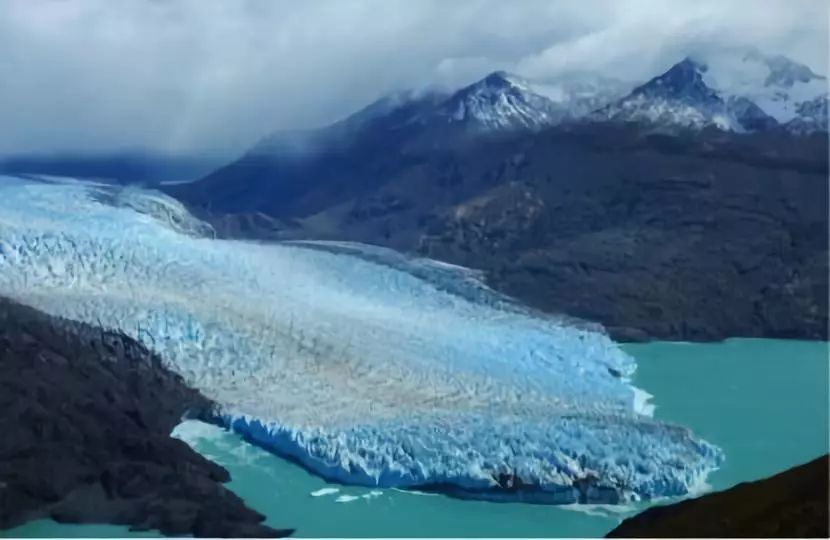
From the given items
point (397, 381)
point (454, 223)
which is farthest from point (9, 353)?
point (454, 223)

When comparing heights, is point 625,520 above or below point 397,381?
below

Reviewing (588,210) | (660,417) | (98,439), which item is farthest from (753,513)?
(98,439)

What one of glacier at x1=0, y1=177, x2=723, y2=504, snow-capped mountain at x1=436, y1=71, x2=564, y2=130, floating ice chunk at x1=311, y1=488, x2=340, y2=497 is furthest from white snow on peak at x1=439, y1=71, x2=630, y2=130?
floating ice chunk at x1=311, y1=488, x2=340, y2=497

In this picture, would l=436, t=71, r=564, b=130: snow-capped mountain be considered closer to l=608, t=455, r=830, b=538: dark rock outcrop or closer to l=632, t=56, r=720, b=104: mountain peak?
l=632, t=56, r=720, b=104: mountain peak


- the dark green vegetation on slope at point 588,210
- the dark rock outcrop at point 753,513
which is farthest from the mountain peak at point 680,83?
the dark rock outcrop at point 753,513

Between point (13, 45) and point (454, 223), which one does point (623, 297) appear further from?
point (13, 45)

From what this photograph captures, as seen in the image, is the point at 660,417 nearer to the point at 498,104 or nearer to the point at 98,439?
the point at 498,104
